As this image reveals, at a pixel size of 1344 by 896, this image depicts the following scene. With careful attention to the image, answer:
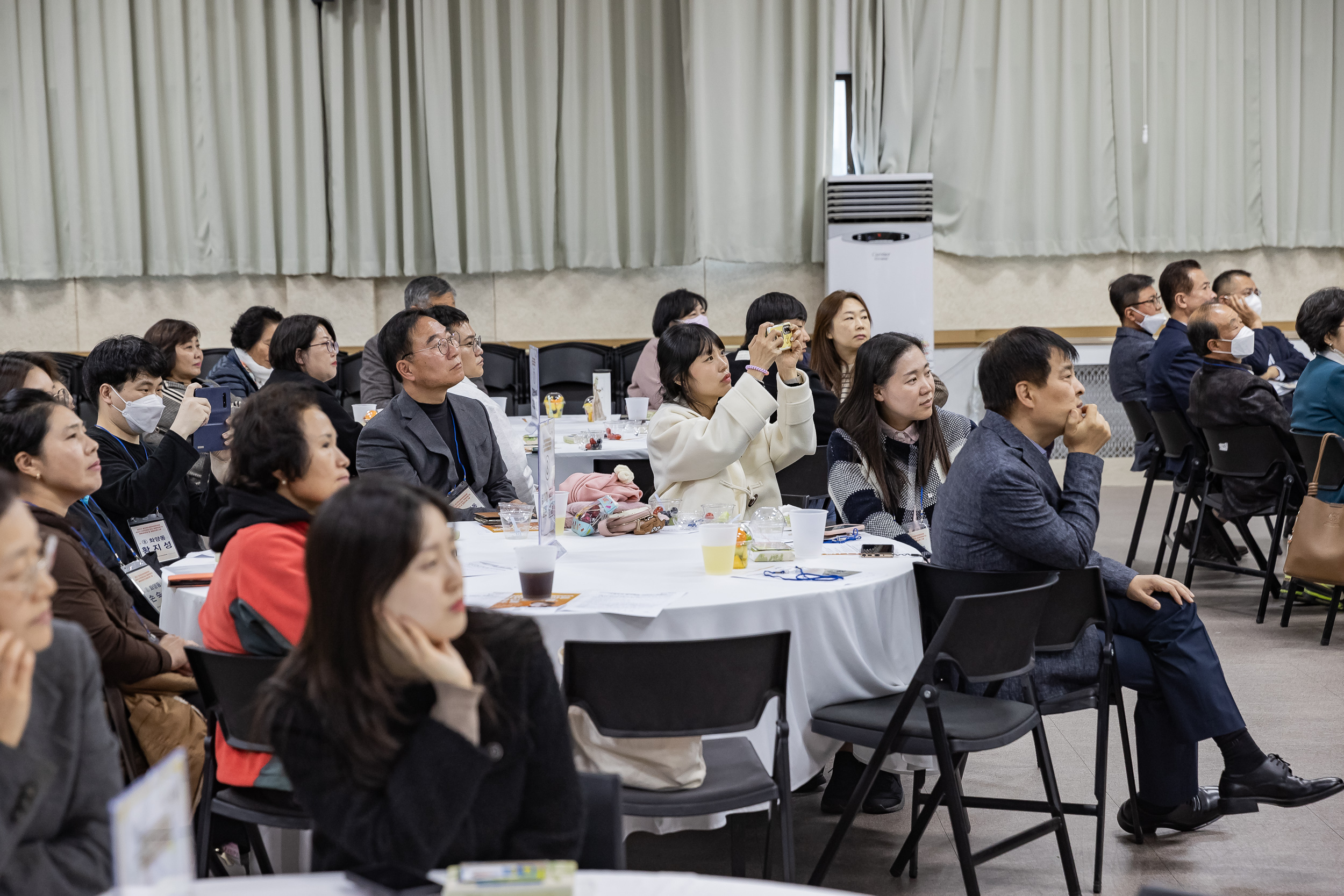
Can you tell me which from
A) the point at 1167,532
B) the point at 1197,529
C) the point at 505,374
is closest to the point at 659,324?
the point at 505,374

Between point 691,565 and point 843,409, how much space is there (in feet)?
3.23

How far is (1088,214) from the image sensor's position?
8.88 m

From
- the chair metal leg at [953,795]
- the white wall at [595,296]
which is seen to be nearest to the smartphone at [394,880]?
the chair metal leg at [953,795]

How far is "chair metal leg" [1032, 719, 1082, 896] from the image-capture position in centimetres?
264

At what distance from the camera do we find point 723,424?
142 inches

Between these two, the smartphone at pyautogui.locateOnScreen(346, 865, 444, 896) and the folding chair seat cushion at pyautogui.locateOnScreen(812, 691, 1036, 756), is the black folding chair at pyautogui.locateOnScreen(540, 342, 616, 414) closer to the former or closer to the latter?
the folding chair seat cushion at pyautogui.locateOnScreen(812, 691, 1036, 756)

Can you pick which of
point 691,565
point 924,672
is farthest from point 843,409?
point 924,672

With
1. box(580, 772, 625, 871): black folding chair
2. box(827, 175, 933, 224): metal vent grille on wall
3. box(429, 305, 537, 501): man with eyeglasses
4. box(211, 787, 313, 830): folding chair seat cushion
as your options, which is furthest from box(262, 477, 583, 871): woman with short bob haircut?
box(827, 175, 933, 224): metal vent grille on wall

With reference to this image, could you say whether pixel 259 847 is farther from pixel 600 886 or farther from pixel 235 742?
pixel 600 886

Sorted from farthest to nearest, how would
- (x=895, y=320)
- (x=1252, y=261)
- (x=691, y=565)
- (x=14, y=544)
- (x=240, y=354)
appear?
(x=1252, y=261) < (x=895, y=320) < (x=240, y=354) < (x=691, y=565) < (x=14, y=544)

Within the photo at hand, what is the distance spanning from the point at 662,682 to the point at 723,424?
1.53 m

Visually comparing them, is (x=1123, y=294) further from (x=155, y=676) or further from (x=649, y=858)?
(x=155, y=676)

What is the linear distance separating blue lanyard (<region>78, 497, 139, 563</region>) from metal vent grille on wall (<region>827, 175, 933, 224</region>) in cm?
602

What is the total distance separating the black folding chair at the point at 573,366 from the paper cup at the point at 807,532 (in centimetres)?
548
